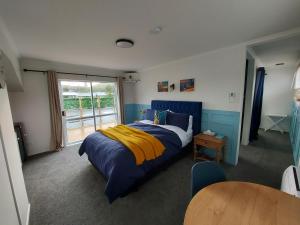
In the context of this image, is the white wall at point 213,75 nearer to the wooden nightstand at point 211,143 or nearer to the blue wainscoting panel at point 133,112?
the wooden nightstand at point 211,143

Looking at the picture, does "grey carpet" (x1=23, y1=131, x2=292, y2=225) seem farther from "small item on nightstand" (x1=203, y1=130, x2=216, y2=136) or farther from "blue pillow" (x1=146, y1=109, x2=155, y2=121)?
"blue pillow" (x1=146, y1=109, x2=155, y2=121)

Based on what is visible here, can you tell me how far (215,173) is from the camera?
1.33m

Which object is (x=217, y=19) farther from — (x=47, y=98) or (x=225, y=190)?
(x=47, y=98)

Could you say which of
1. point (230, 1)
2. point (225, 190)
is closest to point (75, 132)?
point (225, 190)

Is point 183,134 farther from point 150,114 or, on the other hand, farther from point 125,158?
point 125,158

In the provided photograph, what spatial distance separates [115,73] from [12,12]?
3.18 metres

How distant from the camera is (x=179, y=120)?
122 inches

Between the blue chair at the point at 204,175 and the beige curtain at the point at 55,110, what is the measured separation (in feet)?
11.8

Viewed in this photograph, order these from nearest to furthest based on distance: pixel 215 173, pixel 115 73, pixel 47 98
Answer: pixel 215 173 → pixel 47 98 → pixel 115 73

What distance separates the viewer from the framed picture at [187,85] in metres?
3.22

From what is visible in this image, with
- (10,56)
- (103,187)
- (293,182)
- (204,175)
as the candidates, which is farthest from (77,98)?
(293,182)

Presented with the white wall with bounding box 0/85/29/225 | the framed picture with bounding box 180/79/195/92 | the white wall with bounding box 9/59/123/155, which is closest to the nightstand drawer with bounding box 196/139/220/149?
the framed picture with bounding box 180/79/195/92

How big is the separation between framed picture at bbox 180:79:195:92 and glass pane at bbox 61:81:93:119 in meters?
2.82

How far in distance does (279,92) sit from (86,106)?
21.6 feet
